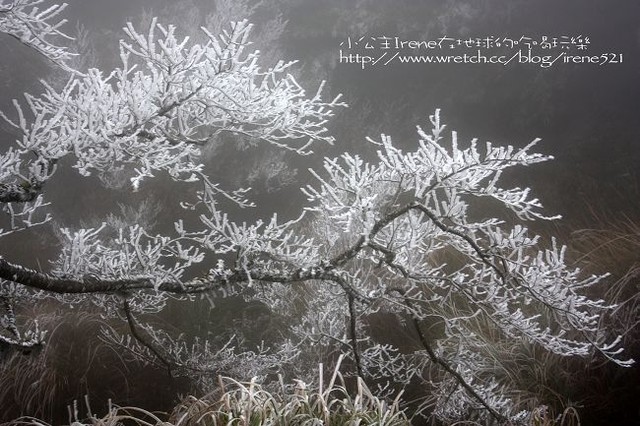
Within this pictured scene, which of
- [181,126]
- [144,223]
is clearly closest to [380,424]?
[181,126]

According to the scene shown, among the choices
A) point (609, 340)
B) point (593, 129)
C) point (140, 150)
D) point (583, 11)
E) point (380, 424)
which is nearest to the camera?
point (380, 424)

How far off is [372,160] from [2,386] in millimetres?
3916

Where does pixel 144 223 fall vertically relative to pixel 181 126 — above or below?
below

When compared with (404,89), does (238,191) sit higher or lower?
lower

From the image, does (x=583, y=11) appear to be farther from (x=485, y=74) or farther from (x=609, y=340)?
(x=609, y=340)

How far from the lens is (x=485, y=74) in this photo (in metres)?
5.21

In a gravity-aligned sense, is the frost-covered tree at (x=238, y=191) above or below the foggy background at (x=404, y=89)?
below

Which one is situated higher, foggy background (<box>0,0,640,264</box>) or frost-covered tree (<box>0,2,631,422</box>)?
foggy background (<box>0,0,640,264</box>)

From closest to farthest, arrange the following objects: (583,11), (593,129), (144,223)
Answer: (144,223)
(593,129)
(583,11)

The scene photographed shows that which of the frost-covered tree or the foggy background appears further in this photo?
the foggy background

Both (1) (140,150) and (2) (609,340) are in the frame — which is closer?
(1) (140,150)

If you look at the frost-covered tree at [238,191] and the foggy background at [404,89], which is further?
the foggy background at [404,89]

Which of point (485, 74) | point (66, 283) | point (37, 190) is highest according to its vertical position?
point (485, 74)

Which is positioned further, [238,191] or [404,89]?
[404,89]
